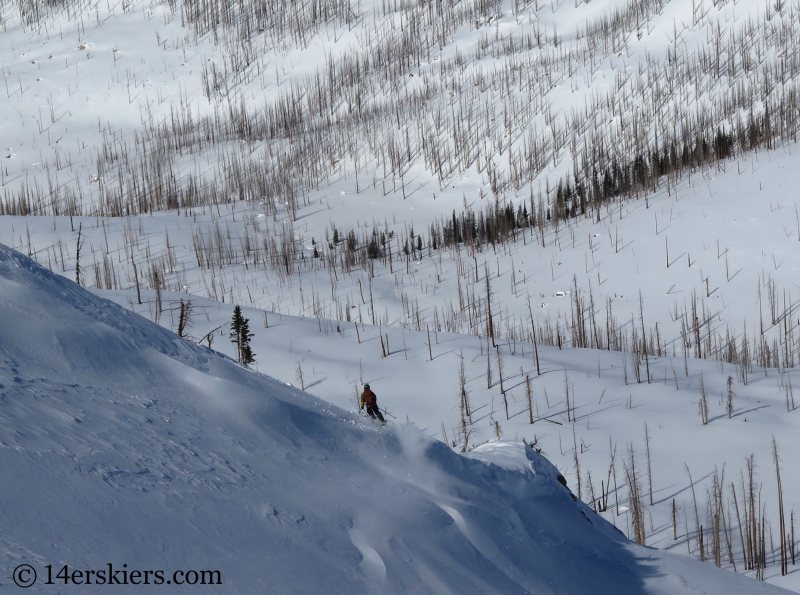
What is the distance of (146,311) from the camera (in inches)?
374

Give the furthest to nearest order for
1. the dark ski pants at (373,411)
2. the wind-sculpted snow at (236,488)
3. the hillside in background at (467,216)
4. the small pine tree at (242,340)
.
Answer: the small pine tree at (242,340) → the hillside in background at (467,216) → the dark ski pants at (373,411) → the wind-sculpted snow at (236,488)

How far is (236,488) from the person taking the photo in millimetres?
2713

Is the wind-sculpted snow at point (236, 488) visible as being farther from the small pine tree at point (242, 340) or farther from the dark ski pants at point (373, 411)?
the small pine tree at point (242, 340)

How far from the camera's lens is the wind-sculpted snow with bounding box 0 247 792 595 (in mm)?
2270

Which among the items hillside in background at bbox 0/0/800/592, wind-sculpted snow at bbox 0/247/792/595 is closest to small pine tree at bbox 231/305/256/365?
hillside in background at bbox 0/0/800/592

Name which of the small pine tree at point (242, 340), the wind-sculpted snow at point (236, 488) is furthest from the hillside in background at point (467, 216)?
the small pine tree at point (242, 340)

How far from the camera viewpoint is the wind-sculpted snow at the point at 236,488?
7.45ft

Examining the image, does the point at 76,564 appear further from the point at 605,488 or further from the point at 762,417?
the point at 762,417

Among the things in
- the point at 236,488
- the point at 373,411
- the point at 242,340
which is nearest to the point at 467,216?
the point at 242,340

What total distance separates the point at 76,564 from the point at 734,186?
14074 mm

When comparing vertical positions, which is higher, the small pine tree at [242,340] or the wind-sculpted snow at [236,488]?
the wind-sculpted snow at [236,488]

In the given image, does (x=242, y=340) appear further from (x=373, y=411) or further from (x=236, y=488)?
(x=236, y=488)

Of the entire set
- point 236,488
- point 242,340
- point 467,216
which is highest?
point 236,488

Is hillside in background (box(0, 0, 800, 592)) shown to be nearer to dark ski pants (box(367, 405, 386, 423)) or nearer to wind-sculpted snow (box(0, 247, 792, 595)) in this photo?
wind-sculpted snow (box(0, 247, 792, 595))
